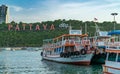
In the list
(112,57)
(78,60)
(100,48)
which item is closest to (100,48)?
(100,48)

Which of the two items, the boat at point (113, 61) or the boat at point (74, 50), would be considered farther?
the boat at point (74, 50)

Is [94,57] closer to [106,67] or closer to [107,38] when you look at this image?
[107,38]

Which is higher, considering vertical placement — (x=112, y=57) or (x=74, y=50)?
(x=112, y=57)

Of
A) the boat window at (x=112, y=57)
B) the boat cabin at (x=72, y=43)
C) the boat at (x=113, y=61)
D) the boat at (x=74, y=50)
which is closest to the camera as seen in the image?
the boat at (x=113, y=61)

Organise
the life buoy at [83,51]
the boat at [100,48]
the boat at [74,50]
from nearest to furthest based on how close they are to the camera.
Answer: the life buoy at [83,51], the boat at [74,50], the boat at [100,48]

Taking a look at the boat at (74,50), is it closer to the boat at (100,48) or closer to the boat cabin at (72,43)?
the boat cabin at (72,43)

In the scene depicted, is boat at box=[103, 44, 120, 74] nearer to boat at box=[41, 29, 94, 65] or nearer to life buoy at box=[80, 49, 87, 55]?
boat at box=[41, 29, 94, 65]

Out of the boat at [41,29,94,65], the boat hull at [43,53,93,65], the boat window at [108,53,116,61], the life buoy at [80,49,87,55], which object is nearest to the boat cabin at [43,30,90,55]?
the boat at [41,29,94,65]

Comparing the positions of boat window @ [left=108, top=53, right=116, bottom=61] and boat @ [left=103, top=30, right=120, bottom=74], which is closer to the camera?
boat @ [left=103, top=30, right=120, bottom=74]

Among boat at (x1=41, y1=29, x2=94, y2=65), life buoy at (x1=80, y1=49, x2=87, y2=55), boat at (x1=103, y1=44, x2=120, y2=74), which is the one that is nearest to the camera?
boat at (x1=103, y1=44, x2=120, y2=74)

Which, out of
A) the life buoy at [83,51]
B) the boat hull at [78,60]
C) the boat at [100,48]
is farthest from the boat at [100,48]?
the life buoy at [83,51]

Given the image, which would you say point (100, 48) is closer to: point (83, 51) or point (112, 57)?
point (83, 51)

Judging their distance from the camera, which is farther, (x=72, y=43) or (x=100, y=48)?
(x=72, y=43)

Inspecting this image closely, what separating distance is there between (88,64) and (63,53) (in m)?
5.04
